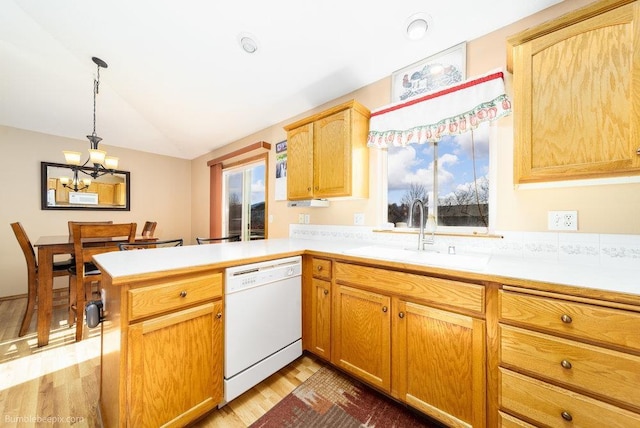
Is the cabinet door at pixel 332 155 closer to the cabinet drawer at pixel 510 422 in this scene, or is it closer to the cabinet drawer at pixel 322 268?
the cabinet drawer at pixel 322 268

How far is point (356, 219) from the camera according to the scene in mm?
2322

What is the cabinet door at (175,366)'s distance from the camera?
1.06m

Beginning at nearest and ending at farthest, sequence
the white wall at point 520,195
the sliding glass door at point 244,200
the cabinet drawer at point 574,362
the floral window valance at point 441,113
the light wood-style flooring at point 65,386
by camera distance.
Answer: the cabinet drawer at point 574,362, the white wall at point 520,195, the light wood-style flooring at point 65,386, the floral window valance at point 441,113, the sliding glass door at point 244,200

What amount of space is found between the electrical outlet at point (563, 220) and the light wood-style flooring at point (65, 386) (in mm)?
1825

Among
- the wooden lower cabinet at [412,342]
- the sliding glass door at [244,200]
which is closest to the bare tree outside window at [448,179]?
the wooden lower cabinet at [412,342]

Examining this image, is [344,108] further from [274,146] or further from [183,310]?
[183,310]

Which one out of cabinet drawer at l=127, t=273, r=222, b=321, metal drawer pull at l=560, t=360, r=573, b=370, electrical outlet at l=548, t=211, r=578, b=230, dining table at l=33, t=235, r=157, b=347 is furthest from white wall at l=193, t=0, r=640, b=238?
dining table at l=33, t=235, r=157, b=347

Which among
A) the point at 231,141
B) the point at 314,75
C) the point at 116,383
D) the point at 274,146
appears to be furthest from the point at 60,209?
the point at 314,75

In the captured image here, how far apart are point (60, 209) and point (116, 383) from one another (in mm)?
3887

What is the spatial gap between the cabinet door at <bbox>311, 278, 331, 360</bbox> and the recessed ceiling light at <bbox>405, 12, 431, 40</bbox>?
74.5 inches

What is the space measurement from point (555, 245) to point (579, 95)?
0.80 meters

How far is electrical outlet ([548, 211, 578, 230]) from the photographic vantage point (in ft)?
4.46

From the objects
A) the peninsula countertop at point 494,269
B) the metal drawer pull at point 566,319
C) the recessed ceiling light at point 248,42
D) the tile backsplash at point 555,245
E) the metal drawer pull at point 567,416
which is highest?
the recessed ceiling light at point 248,42

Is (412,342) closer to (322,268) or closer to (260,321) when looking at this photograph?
(322,268)
